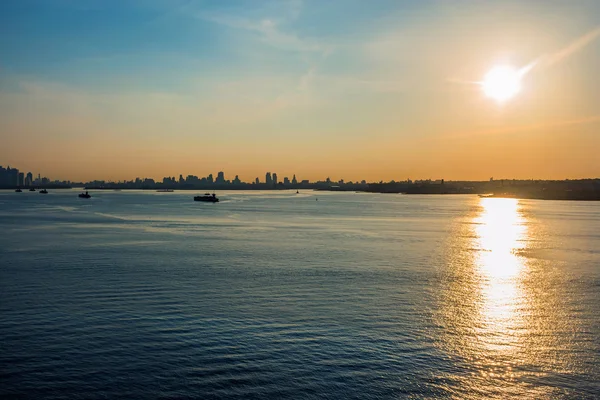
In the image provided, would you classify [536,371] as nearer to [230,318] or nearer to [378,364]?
[378,364]

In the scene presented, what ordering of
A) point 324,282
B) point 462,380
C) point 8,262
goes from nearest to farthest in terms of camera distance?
point 462,380 < point 324,282 < point 8,262

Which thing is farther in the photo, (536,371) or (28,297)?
(28,297)

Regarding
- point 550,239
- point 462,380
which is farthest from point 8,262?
point 550,239

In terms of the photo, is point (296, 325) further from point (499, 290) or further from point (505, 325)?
point (499, 290)

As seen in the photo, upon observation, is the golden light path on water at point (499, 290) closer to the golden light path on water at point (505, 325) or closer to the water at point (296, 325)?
the golden light path on water at point (505, 325)

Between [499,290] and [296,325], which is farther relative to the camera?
[499,290]

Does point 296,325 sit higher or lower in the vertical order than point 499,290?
higher

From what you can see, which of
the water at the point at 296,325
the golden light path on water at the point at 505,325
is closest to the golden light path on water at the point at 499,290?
the golden light path on water at the point at 505,325

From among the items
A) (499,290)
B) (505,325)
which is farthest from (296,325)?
(499,290)

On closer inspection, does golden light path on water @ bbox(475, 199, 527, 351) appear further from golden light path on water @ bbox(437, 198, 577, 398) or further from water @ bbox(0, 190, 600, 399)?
water @ bbox(0, 190, 600, 399)
